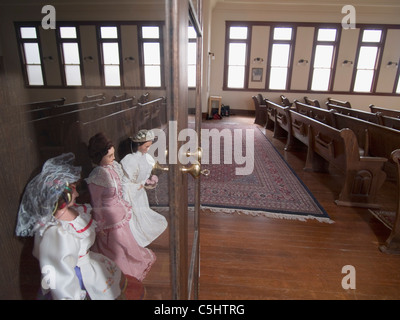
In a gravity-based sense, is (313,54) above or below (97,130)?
above

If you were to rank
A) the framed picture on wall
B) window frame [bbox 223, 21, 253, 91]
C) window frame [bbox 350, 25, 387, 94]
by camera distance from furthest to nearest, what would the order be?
1. the framed picture on wall
2. window frame [bbox 223, 21, 253, 91]
3. window frame [bbox 350, 25, 387, 94]

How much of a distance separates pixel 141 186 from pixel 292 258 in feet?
4.74

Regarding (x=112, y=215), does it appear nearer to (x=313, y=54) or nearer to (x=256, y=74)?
(x=256, y=74)

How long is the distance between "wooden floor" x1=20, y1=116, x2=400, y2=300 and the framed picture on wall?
790 cm

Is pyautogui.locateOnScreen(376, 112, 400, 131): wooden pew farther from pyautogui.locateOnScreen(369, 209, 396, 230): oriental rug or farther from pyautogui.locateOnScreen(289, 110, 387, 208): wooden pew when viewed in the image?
pyautogui.locateOnScreen(369, 209, 396, 230): oriental rug

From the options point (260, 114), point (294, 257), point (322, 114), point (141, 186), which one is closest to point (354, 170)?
point (294, 257)

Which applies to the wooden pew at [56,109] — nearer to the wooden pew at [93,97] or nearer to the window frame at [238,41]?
the wooden pew at [93,97]

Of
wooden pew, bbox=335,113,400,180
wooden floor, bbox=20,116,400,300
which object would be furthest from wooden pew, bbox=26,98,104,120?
wooden pew, bbox=335,113,400,180

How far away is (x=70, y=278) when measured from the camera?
2.28ft

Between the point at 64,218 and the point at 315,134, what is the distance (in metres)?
3.48

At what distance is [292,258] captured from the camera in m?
1.92

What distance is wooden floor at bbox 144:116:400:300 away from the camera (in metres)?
1.63

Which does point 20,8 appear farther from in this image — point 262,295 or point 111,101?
point 262,295

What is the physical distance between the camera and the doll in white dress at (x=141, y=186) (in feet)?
2.76
